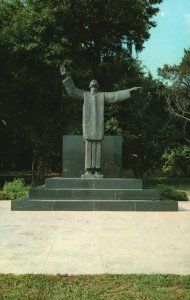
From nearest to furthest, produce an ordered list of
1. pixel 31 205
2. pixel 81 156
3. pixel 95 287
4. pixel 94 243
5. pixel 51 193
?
1. pixel 95 287
2. pixel 94 243
3. pixel 31 205
4. pixel 51 193
5. pixel 81 156

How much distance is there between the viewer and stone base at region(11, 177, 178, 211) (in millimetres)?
12312

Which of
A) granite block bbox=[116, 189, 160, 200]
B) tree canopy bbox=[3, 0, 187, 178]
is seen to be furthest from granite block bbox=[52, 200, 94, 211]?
tree canopy bbox=[3, 0, 187, 178]

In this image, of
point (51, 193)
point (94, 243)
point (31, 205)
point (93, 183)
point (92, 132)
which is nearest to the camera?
point (94, 243)

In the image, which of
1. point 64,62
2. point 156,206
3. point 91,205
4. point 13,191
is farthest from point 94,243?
point 64,62

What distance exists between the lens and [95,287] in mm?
4793

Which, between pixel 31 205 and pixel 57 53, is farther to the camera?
pixel 57 53

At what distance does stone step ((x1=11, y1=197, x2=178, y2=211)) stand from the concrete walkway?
28.2 inches

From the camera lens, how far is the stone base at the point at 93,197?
1231 centimetres

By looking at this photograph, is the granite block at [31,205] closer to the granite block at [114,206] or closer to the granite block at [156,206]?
the granite block at [114,206]

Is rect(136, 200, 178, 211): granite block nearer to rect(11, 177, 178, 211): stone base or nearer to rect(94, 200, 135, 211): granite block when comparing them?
rect(11, 177, 178, 211): stone base

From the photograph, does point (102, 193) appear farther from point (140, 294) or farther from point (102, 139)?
point (140, 294)

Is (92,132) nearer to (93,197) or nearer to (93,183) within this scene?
(93,183)

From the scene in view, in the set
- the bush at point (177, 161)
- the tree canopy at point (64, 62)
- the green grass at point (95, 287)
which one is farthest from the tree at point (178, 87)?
the green grass at point (95, 287)

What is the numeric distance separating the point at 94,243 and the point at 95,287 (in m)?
2.66
